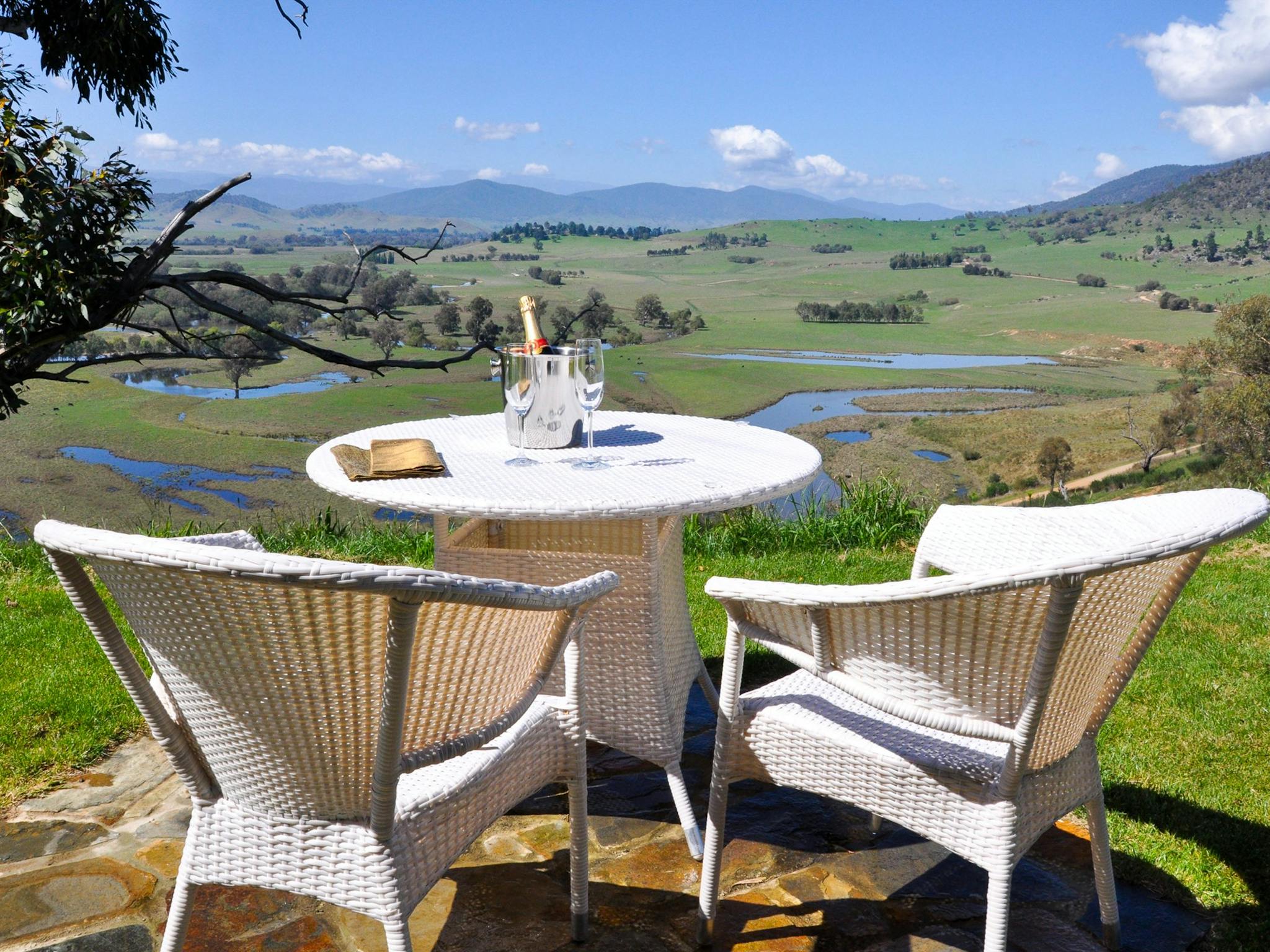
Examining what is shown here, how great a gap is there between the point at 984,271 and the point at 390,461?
2312cm

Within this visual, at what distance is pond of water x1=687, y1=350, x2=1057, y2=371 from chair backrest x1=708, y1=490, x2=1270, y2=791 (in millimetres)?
15949

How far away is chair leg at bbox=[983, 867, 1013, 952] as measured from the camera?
1.21 metres

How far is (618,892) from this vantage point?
1.65 metres

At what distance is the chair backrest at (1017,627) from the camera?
1.05m

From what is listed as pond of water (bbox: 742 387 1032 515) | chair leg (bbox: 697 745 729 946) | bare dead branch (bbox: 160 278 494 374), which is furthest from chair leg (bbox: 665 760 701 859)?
pond of water (bbox: 742 387 1032 515)

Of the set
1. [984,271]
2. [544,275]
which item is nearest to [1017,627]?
[544,275]

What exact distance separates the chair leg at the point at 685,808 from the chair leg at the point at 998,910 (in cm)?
65

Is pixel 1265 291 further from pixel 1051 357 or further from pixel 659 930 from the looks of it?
pixel 659 930

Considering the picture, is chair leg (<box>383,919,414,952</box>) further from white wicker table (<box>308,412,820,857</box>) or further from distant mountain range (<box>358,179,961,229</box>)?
distant mountain range (<box>358,179,961,229</box>)

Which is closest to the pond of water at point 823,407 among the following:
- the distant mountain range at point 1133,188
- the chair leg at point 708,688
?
the distant mountain range at point 1133,188

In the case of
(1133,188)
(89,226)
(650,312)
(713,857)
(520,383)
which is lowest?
(713,857)

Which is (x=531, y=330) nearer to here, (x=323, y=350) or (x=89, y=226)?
(x=89, y=226)

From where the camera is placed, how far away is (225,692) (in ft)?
3.44

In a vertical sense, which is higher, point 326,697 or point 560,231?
point 560,231
